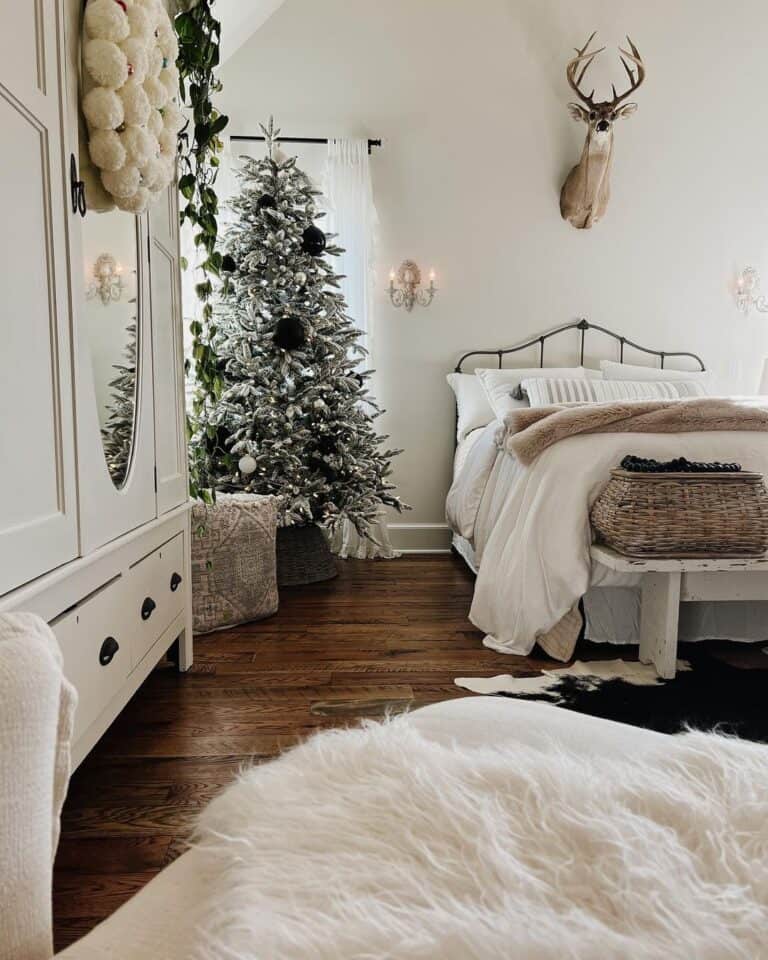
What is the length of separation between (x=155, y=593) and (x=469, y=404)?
260cm

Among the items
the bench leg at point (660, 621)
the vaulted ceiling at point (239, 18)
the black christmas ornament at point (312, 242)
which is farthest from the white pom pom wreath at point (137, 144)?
the vaulted ceiling at point (239, 18)

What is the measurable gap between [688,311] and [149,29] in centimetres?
395

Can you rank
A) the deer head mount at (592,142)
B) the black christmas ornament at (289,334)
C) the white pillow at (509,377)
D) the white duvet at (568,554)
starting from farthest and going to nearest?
the deer head mount at (592,142) < the white pillow at (509,377) < the black christmas ornament at (289,334) < the white duvet at (568,554)

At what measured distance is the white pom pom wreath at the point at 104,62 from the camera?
1287 mm

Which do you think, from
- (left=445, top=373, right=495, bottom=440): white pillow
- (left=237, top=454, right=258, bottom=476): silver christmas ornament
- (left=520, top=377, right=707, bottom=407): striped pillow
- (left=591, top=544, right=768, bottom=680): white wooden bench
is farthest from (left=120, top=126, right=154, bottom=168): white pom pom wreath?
(left=445, top=373, right=495, bottom=440): white pillow

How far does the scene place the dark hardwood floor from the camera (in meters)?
1.26

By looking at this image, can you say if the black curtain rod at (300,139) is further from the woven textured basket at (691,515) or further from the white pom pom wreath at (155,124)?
the woven textured basket at (691,515)

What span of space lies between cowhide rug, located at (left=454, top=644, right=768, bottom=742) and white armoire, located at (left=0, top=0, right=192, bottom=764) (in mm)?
1045

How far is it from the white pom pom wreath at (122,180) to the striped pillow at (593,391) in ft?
8.71

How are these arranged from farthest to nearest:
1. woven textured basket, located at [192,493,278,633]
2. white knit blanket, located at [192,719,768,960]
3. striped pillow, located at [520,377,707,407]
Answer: striped pillow, located at [520,377,707,407]
woven textured basket, located at [192,493,278,633]
white knit blanket, located at [192,719,768,960]

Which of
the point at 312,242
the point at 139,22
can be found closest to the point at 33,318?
the point at 139,22

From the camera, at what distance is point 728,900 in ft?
1.16

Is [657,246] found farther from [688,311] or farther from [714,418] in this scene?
[714,418]

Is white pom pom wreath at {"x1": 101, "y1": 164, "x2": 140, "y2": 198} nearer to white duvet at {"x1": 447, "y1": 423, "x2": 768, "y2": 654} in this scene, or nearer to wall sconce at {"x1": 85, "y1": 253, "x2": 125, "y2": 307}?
wall sconce at {"x1": 85, "y1": 253, "x2": 125, "y2": 307}
